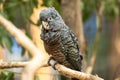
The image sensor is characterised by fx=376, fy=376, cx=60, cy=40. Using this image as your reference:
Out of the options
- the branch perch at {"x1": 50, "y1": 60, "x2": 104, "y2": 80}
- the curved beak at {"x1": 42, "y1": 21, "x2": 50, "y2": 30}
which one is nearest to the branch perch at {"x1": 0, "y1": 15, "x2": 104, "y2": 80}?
the branch perch at {"x1": 50, "y1": 60, "x2": 104, "y2": 80}

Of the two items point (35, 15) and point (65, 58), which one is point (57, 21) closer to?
point (65, 58)

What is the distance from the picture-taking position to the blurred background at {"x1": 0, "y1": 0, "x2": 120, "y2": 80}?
5.66ft

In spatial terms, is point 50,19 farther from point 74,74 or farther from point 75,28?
point 75,28

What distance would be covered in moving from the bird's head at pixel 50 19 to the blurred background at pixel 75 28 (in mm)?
397

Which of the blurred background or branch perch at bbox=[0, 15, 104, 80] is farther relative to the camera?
the blurred background

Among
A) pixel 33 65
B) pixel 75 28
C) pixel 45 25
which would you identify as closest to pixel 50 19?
pixel 45 25

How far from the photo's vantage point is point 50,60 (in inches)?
47.0

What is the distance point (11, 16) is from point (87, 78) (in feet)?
3.91

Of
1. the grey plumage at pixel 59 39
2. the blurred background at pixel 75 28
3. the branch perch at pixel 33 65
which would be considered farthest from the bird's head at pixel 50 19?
the blurred background at pixel 75 28

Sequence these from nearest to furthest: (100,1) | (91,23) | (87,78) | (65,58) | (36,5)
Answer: (87,78) < (65,58) < (36,5) < (100,1) < (91,23)

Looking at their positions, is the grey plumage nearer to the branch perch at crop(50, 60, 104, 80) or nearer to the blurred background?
the branch perch at crop(50, 60, 104, 80)

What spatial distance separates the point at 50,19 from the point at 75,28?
2.14 feet

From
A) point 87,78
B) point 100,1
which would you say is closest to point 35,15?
point 100,1

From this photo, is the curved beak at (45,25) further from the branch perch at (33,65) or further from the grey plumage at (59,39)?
the branch perch at (33,65)
